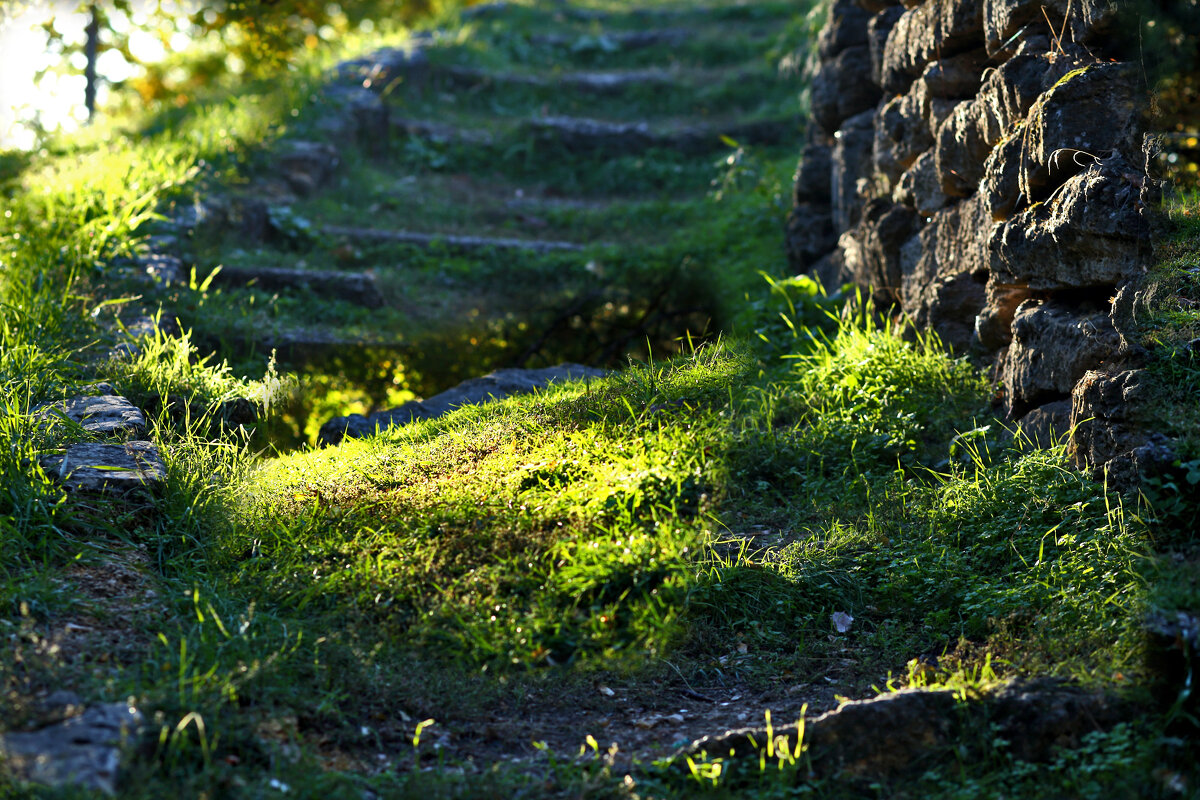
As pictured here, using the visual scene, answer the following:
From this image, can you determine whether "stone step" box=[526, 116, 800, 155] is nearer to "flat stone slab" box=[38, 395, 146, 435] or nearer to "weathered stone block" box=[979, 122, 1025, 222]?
"weathered stone block" box=[979, 122, 1025, 222]

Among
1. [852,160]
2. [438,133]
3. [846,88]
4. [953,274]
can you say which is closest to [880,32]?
[846,88]

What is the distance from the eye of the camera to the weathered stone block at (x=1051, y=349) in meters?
3.36

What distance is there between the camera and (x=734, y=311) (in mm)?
6059

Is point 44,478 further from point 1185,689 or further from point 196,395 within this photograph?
point 1185,689

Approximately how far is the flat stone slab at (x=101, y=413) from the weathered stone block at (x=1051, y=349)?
143 inches

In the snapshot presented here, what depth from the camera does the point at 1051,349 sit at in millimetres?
3568

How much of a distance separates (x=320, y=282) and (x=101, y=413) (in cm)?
283

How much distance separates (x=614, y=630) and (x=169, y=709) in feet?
4.40

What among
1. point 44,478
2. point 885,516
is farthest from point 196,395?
point 885,516

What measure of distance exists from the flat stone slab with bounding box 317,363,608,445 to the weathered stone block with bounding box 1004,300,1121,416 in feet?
6.92

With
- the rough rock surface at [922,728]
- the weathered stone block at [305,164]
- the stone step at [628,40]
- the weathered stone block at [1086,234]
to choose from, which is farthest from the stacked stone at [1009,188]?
the stone step at [628,40]

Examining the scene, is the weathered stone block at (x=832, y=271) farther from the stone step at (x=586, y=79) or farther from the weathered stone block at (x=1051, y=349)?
the stone step at (x=586, y=79)

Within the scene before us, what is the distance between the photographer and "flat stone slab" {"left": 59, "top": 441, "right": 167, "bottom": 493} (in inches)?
132

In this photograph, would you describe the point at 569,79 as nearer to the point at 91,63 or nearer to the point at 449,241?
the point at 449,241
